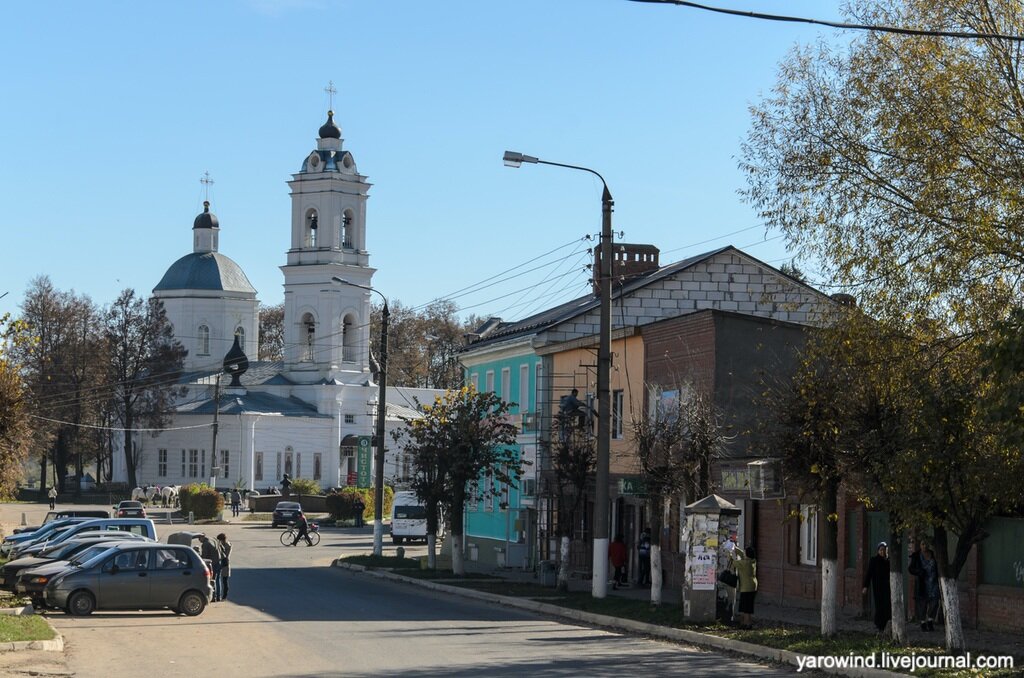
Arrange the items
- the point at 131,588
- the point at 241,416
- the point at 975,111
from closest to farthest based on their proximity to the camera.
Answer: the point at 975,111 < the point at 131,588 < the point at 241,416

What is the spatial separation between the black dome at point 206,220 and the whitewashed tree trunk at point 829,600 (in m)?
102

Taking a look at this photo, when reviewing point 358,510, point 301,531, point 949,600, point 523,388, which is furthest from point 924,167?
point 358,510

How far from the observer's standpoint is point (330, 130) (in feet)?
339

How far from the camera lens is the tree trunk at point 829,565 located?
915 inches

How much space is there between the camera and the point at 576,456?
3791 centimetres

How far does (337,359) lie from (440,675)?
86564 millimetres

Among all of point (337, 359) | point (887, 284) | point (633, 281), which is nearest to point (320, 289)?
point (337, 359)

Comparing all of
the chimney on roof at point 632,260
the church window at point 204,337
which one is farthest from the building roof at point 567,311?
the church window at point 204,337

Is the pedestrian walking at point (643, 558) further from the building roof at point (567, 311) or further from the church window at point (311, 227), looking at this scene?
the church window at point (311, 227)

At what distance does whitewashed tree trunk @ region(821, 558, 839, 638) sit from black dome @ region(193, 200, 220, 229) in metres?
102

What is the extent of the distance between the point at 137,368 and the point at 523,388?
57288mm

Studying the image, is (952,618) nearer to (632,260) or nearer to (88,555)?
(88,555)

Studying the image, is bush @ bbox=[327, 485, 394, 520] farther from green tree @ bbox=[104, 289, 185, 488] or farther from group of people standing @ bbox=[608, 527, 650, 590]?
group of people standing @ bbox=[608, 527, 650, 590]

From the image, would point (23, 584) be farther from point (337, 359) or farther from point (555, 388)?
point (337, 359)
